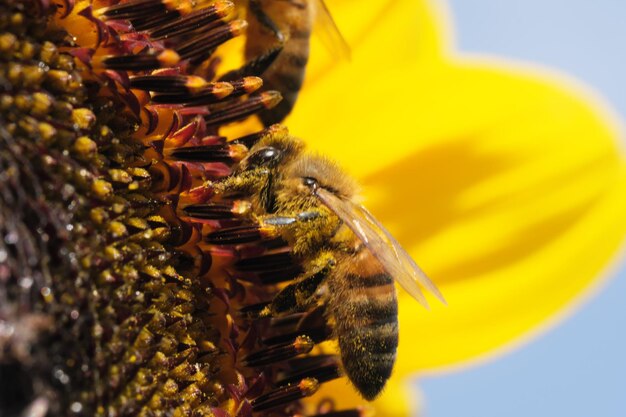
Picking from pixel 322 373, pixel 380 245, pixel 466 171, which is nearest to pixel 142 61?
pixel 380 245

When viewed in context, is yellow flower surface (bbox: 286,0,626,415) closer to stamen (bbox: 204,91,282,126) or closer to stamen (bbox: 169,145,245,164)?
stamen (bbox: 204,91,282,126)

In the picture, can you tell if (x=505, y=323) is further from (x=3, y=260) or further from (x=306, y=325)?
(x=3, y=260)

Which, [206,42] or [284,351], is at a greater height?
[206,42]

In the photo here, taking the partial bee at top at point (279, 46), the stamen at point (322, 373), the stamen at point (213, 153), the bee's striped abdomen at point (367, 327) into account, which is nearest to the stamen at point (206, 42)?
the partial bee at top at point (279, 46)

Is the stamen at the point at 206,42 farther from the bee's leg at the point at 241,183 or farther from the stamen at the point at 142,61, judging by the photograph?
the bee's leg at the point at 241,183

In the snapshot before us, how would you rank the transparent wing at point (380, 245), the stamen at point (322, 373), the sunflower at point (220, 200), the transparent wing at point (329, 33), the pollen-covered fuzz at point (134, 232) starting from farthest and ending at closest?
1. the transparent wing at point (329, 33)
2. the stamen at point (322, 373)
3. the transparent wing at point (380, 245)
4. the sunflower at point (220, 200)
5. the pollen-covered fuzz at point (134, 232)

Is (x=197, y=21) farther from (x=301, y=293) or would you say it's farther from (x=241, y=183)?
(x=301, y=293)

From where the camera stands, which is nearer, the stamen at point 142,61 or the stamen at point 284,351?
the stamen at point 142,61
